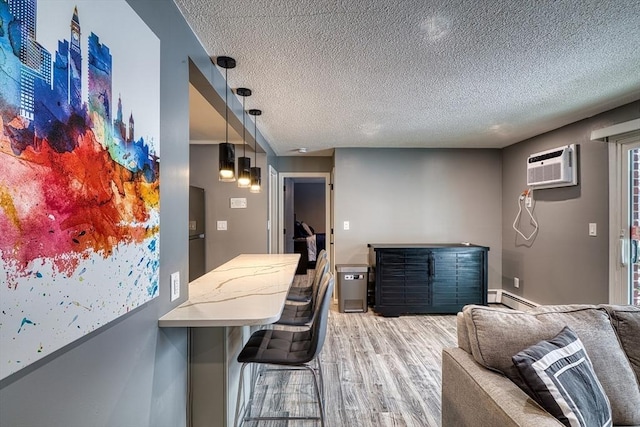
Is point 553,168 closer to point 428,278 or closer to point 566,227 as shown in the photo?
point 566,227

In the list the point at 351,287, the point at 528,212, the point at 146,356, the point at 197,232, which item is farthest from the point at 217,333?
the point at 528,212

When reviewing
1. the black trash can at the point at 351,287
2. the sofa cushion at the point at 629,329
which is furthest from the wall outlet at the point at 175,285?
the black trash can at the point at 351,287

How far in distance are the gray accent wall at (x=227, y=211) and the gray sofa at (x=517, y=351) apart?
333cm

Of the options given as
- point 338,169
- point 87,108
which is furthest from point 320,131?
point 87,108

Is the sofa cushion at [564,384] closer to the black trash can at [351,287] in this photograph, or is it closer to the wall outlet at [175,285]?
the wall outlet at [175,285]

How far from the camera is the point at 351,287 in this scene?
4.20m

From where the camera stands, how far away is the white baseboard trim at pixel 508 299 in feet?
13.3

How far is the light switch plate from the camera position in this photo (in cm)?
443

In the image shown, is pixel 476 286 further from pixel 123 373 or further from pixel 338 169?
pixel 123 373

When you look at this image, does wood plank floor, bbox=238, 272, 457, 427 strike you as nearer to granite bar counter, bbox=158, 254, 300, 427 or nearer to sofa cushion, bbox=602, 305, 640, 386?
granite bar counter, bbox=158, 254, 300, 427

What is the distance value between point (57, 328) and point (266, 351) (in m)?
1.17

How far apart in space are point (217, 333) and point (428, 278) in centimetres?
312

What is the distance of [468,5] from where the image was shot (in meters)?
1.46

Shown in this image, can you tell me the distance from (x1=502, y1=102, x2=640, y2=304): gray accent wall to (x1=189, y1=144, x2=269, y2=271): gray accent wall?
347 centimetres
